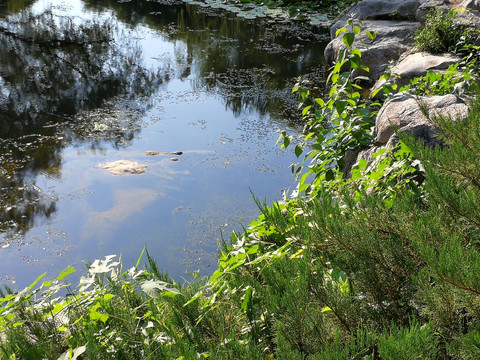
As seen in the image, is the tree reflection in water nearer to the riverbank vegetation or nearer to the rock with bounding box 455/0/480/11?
the riverbank vegetation

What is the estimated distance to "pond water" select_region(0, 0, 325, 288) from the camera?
4559 mm

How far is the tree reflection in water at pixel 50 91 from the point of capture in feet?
17.4

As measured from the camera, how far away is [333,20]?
12078 millimetres

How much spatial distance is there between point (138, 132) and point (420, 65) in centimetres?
347

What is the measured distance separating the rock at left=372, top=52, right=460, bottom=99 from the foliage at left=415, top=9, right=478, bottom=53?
20 cm

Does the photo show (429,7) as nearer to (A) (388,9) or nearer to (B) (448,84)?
(A) (388,9)

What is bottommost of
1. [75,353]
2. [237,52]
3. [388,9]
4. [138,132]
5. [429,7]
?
[138,132]

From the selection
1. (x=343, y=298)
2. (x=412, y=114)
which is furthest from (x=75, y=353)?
(x=412, y=114)

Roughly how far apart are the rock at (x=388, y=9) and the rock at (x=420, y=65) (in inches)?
96.0

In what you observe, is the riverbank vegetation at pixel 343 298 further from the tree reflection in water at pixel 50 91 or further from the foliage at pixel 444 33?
the foliage at pixel 444 33

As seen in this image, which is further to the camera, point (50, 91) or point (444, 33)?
point (50, 91)

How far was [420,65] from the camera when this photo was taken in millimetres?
6535

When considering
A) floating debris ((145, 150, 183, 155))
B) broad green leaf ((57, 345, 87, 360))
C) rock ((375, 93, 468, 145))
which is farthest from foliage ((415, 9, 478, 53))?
broad green leaf ((57, 345, 87, 360))

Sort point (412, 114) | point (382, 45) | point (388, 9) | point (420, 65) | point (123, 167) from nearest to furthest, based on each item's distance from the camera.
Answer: point (412, 114), point (123, 167), point (420, 65), point (382, 45), point (388, 9)
